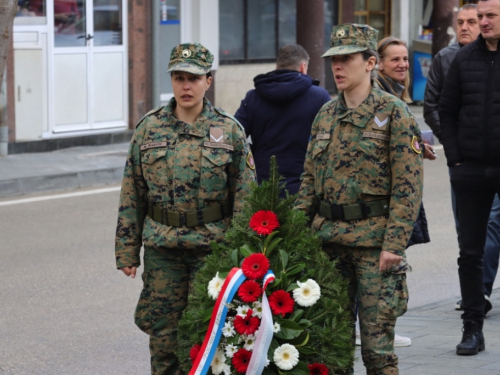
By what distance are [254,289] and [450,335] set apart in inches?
95.6

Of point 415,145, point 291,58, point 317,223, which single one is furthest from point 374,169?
point 291,58

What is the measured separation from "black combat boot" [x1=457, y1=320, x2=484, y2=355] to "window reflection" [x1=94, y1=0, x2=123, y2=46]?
11509 mm

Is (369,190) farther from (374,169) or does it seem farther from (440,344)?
(440,344)

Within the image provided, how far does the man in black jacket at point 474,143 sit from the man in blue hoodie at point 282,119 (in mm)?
884

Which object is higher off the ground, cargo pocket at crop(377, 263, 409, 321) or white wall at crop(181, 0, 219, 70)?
white wall at crop(181, 0, 219, 70)

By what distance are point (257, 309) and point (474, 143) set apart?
2.10 meters

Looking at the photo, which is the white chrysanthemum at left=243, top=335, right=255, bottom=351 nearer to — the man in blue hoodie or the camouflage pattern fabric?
the camouflage pattern fabric

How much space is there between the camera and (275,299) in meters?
4.29

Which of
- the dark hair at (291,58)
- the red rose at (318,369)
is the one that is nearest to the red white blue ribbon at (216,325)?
the red rose at (318,369)

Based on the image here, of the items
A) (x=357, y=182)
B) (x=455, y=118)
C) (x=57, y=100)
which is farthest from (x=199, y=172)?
(x=57, y=100)

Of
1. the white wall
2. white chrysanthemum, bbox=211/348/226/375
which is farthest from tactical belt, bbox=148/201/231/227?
the white wall

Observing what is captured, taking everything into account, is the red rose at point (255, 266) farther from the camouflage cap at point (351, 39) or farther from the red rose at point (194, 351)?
the camouflage cap at point (351, 39)

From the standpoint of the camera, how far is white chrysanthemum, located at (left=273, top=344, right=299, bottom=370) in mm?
4199

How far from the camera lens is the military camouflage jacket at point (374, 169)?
15.4ft
